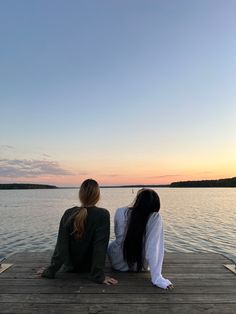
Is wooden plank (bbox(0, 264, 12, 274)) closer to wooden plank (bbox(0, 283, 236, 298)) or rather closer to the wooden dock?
the wooden dock

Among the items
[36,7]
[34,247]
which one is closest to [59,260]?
[34,247]

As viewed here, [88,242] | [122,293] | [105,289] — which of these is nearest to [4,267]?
[88,242]

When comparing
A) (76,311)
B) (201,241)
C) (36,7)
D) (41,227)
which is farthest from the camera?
(41,227)

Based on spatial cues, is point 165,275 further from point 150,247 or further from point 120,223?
point 120,223

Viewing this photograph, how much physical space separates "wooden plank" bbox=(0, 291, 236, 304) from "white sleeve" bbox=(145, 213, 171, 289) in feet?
1.06

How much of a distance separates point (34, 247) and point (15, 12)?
1017 cm

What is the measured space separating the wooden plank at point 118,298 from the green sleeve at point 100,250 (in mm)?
505

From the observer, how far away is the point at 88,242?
5.06 meters

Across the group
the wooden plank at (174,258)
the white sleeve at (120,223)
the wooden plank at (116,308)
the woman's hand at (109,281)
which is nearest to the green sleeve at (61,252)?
the woman's hand at (109,281)

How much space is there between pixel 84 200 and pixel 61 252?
2.57 feet

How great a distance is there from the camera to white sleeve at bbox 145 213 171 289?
4.75m

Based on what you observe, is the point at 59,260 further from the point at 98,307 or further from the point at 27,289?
the point at 98,307

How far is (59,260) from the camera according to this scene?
199 inches

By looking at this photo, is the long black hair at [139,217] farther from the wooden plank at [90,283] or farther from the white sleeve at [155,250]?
the wooden plank at [90,283]
